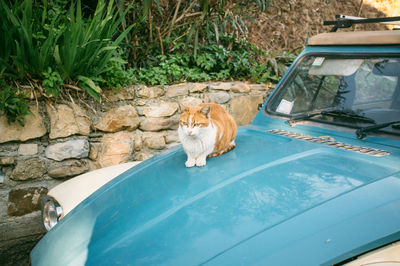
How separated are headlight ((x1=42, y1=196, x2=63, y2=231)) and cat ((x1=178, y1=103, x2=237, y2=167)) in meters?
0.78

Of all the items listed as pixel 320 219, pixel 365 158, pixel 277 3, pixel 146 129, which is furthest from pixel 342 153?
pixel 277 3

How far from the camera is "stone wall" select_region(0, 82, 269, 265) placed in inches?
116

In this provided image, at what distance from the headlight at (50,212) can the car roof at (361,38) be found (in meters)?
2.05

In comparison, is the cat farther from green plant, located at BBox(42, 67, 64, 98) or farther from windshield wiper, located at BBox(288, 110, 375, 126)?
green plant, located at BBox(42, 67, 64, 98)

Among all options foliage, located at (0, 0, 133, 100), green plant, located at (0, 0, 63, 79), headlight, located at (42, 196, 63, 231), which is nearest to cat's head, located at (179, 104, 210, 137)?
headlight, located at (42, 196, 63, 231)

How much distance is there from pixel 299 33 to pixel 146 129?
449cm

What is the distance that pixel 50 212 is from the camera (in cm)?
179

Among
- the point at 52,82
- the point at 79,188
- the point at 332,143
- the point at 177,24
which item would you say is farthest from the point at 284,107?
the point at 177,24

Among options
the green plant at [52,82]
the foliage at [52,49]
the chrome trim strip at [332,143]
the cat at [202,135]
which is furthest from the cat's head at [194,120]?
the green plant at [52,82]

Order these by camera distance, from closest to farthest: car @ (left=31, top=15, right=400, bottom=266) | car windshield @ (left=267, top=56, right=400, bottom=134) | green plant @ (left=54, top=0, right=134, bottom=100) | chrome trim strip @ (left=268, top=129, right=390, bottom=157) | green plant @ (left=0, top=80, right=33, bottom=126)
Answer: car @ (left=31, top=15, right=400, bottom=266) → chrome trim strip @ (left=268, top=129, right=390, bottom=157) → car windshield @ (left=267, top=56, right=400, bottom=134) → green plant @ (left=0, top=80, right=33, bottom=126) → green plant @ (left=54, top=0, right=134, bottom=100)

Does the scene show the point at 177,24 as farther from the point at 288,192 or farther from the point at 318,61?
the point at 288,192

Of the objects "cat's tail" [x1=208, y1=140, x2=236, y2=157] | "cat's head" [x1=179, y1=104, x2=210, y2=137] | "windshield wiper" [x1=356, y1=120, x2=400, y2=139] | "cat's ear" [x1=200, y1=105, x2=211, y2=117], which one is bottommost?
"cat's tail" [x1=208, y1=140, x2=236, y2=157]

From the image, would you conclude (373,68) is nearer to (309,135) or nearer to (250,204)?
(309,135)

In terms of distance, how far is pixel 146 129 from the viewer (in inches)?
142
